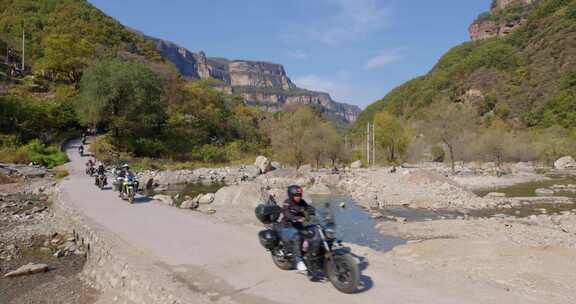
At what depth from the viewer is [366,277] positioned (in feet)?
24.1

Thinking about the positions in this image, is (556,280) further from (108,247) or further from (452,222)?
(108,247)

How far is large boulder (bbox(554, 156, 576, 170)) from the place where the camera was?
64.4 metres

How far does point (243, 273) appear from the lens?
305 inches

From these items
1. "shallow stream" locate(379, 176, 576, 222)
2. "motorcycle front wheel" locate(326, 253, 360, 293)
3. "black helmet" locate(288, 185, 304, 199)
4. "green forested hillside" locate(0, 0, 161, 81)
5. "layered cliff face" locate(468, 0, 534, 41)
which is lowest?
"shallow stream" locate(379, 176, 576, 222)

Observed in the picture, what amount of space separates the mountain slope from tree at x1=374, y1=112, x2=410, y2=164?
28426 mm

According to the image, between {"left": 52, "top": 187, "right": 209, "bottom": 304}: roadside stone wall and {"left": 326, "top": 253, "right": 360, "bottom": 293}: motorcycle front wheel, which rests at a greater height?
{"left": 326, "top": 253, "right": 360, "bottom": 293}: motorcycle front wheel

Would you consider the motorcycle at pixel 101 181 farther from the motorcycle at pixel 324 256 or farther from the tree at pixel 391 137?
the tree at pixel 391 137

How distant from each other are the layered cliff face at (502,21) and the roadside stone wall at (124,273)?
188371mm

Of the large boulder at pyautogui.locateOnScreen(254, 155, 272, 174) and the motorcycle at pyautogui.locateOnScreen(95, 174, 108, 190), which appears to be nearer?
the motorcycle at pyautogui.locateOnScreen(95, 174, 108, 190)

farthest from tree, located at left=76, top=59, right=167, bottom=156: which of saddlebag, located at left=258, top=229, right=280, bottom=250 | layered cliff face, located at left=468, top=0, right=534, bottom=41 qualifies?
layered cliff face, located at left=468, top=0, right=534, bottom=41

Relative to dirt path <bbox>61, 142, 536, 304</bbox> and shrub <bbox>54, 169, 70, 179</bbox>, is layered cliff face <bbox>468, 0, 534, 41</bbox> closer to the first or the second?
shrub <bbox>54, 169, 70, 179</bbox>

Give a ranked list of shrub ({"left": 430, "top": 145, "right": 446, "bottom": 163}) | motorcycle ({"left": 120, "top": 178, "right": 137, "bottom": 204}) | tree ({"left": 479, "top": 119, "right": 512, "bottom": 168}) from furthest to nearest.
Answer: shrub ({"left": 430, "top": 145, "right": 446, "bottom": 163}) < tree ({"left": 479, "top": 119, "right": 512, "bottom": 168}) < motorcycle ({"left": 120, "top": 178, "right": 137, "bottom": 204})

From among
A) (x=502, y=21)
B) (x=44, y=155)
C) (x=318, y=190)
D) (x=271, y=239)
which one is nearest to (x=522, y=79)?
(x=502, y=21)

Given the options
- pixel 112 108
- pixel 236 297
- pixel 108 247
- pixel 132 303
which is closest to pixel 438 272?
pixel 236 297
